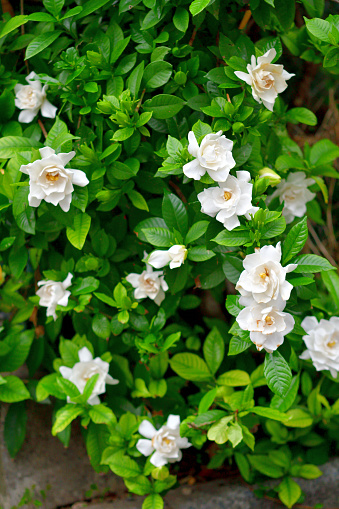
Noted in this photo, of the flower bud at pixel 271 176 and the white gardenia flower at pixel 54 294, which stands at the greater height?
the flower bud at pixel 271 176

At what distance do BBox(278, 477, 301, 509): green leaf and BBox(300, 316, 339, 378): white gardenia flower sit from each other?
490 mm

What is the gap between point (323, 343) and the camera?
1.45 meters

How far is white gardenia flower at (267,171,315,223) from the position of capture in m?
1.62

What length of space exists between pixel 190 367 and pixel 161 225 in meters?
0.55

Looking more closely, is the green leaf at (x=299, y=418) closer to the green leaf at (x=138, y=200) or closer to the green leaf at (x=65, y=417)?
the green leaf at (x=65, y=417)

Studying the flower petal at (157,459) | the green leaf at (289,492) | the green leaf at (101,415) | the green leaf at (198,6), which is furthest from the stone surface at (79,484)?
the green leaf at (198,6)

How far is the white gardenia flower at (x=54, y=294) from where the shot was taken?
1.45 m

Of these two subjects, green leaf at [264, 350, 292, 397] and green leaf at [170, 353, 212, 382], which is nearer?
green leaf at [264, 350, 292, 397]

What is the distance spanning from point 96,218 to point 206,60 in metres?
0.60

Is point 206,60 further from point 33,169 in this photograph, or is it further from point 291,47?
point 33,169

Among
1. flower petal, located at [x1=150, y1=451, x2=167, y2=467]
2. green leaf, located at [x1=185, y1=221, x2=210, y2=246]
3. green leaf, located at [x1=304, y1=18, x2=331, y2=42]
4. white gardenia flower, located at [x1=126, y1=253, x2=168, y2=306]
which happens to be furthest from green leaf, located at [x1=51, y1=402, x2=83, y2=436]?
green leaf, located at [x1=304, y1=18, x2=331, y2=42]

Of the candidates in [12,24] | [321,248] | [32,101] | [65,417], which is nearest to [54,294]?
[65,417]

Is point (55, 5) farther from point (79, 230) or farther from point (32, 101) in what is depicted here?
point (79, 230)

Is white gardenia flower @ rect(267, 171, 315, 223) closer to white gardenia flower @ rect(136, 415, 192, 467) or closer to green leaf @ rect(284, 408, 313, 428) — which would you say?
green leaf @ rect(284, 408, 313, 428)
